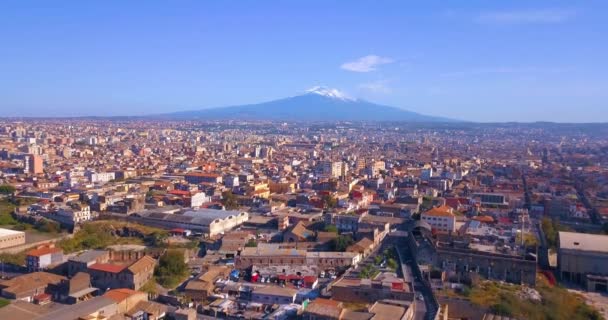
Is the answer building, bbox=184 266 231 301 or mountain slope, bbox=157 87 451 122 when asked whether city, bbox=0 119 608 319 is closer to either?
building, bbox=184 266 231 301

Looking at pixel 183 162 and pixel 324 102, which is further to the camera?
pixel 324 102

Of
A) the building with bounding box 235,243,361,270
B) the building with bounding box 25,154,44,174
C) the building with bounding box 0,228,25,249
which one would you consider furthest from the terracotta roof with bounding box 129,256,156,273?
the building with bounding box 25,154,44,174

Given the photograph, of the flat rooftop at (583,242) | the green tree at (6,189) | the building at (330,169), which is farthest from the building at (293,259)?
the building at (330,169)

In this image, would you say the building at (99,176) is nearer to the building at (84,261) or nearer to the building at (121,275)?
the building at (84,261)

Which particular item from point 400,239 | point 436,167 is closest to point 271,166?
point 436,167

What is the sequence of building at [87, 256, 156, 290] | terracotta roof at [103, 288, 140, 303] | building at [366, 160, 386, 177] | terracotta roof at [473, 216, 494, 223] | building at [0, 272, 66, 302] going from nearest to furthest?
terracotta roof at [103, 288, 140, 303] < building at [0, 272, 66, 302] < building at [87, 256, 156, 290] < terracotta roof at [473, 216, 494, 223] < building at [366, 160, 386, 177]

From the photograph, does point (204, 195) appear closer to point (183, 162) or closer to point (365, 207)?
point (365, 207)
